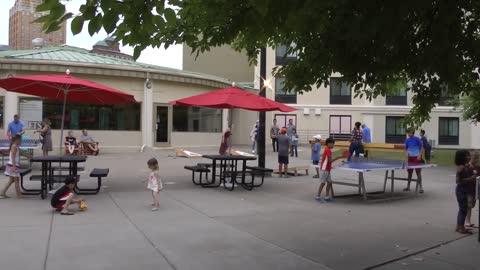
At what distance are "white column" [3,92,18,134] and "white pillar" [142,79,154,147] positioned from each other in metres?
5.71

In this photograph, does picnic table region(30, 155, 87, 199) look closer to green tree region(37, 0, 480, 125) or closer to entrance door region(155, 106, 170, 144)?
green tree region(37, 0, 480, 125)

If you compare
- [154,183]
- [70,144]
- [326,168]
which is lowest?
[154,183]


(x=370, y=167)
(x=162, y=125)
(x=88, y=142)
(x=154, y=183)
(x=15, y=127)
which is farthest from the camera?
(x=162, y=125)

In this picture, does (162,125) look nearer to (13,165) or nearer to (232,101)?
(232,101)

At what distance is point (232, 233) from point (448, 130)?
135 ft

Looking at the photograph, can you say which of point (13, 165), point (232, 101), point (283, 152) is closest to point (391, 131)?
point (283, 152)

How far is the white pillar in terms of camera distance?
958 inches

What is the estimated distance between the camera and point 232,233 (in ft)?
23.9

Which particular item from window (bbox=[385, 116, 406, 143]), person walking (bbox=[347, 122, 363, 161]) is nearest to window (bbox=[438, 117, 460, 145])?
window (bbox=[385, 116, 406, 143])

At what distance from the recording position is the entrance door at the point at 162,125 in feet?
82.2

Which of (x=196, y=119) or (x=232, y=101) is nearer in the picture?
(x=232, y=101)

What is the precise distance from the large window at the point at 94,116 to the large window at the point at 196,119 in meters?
2.31

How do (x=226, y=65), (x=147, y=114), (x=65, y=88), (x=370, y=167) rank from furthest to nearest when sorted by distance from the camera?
(x=226, y=65), (x=147, y=114), (x=65, y=88), (x=370, y=167)

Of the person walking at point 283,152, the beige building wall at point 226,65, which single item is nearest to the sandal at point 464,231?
the person walking at point 283,152
